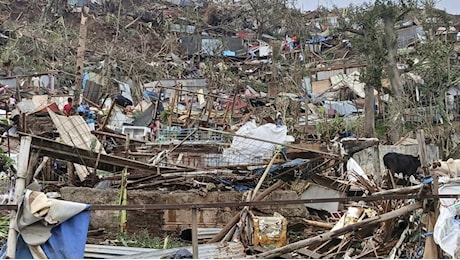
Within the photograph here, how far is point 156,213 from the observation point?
7.98m

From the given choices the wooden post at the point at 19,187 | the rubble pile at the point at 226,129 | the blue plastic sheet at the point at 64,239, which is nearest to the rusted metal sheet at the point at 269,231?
the rubble pile at the point at 226,129

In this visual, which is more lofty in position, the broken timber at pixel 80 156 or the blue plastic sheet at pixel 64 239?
the broken timber at pixel 80 156

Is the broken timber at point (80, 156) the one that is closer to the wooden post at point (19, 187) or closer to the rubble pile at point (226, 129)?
the rubble pile at point (226, 129)

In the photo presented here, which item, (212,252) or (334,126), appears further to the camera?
(334,126)

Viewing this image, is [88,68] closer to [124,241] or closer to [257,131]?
[257,131]

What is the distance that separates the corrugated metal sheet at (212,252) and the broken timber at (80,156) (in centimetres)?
190

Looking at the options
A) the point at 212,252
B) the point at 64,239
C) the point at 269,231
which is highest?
the point at 64,239

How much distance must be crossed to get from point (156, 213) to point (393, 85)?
10.2 m

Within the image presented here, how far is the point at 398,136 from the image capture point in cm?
1422

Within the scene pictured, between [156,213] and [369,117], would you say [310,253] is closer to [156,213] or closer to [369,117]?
[156,213]

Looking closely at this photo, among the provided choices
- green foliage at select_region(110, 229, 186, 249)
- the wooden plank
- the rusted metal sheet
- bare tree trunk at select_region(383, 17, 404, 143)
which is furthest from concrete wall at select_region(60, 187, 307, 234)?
bare tree trunk at select_region(383, 17, 404, 143)

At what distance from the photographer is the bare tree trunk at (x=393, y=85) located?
14.4 metres

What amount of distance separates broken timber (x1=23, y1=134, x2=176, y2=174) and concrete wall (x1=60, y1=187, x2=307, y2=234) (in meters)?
0.41

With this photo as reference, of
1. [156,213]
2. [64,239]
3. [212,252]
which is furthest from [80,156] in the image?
[64,239]
